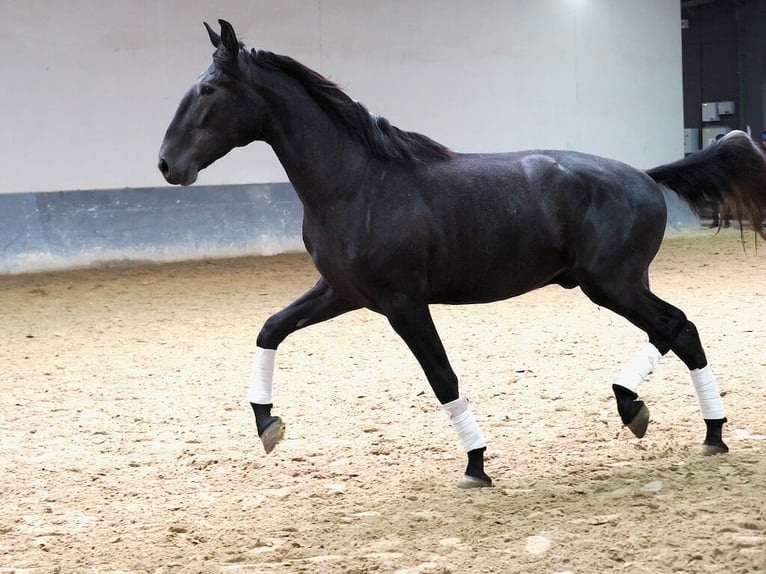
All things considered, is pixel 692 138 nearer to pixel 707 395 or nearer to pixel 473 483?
pixel 707 395

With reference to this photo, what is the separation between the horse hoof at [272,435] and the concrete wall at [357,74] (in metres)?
7.84

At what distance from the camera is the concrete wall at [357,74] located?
36.2ft

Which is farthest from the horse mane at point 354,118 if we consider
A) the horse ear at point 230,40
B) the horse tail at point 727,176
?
the horse tail at point 727,176

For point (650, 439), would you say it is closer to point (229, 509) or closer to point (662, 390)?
point (662, 390)

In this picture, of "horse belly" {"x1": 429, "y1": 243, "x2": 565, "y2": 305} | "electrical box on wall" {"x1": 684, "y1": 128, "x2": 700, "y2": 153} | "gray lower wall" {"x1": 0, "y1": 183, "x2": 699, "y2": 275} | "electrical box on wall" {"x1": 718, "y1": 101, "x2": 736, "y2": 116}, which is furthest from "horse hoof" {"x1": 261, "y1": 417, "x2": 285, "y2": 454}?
"electrical box on wall" {"x1": 718, "y1": 101, "x2": 736, "y2": 116}

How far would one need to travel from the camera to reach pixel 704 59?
22031 millimetres

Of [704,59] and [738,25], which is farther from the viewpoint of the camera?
[704,59]

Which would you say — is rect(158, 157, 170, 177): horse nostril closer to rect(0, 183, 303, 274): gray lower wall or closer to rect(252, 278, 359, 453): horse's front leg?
rect(252, 278, 359, 453): horse's front leg

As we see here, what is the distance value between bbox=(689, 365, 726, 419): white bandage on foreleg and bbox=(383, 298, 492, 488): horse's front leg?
3.16 ft

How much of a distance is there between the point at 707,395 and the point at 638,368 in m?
0.32

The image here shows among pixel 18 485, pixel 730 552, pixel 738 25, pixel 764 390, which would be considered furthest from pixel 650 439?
pixel 738 25

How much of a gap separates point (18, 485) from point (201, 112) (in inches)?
65.8

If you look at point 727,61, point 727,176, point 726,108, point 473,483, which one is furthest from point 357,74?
point 727,61

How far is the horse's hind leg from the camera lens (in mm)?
3885
